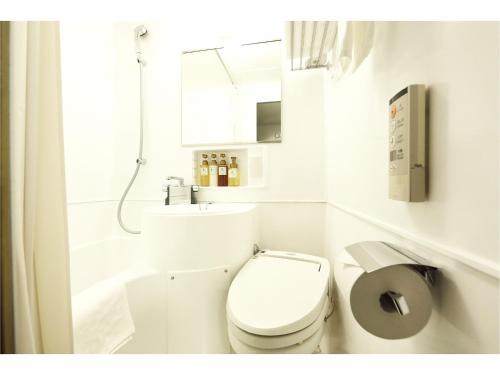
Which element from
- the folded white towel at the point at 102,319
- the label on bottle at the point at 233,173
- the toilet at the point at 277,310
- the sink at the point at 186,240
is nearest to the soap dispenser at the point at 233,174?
the label on bottle at the point at 233,173

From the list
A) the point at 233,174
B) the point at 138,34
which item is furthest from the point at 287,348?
the point at 138,34

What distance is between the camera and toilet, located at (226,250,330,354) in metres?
0.62

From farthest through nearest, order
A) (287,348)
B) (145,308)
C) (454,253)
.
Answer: (145,308), (287,348), (454,253)

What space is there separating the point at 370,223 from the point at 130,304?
94 centimetres

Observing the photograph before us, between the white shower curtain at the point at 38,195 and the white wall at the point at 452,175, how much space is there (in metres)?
0.68

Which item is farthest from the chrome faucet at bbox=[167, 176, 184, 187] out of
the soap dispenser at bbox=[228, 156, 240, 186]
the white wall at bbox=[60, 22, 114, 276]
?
the white wall at bbox=[60, 22, 114, 276]

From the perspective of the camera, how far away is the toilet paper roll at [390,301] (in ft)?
1.18

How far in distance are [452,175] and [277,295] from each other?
0.61m

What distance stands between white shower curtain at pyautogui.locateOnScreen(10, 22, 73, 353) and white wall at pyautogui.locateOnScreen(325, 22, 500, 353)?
0.68m

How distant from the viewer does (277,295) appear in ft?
2.46

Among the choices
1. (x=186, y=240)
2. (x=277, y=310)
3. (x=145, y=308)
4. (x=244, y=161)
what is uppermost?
(x=244, y=161)

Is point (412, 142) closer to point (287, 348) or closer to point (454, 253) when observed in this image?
point (454, 253)
